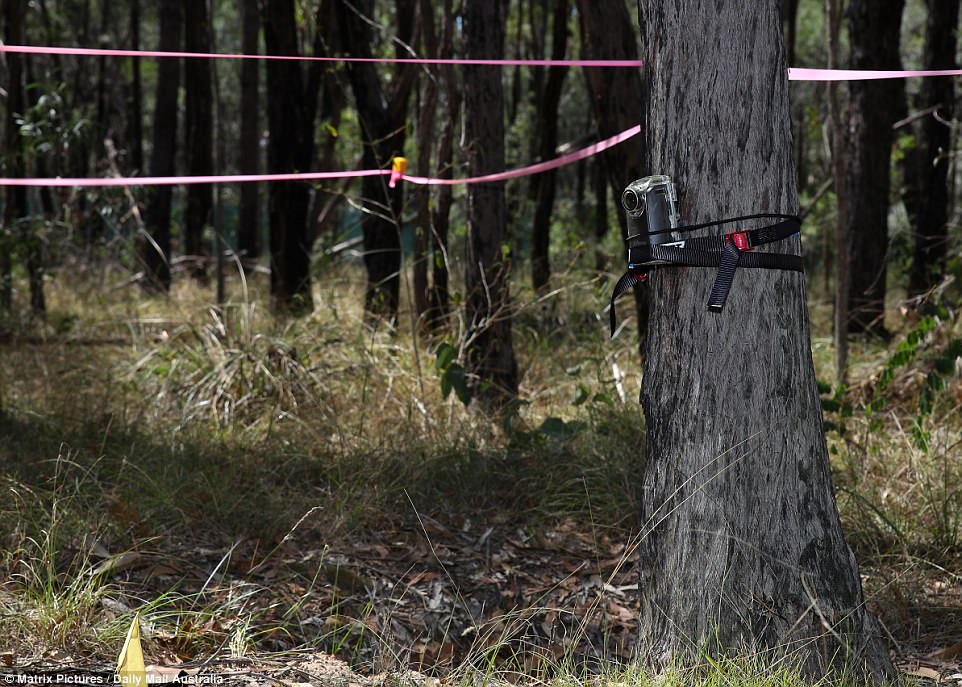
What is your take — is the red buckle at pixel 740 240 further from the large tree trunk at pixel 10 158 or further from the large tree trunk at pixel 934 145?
the large tree trunk at pixel 934 145

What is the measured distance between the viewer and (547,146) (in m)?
9.14

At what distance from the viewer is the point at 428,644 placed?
10.5 feet

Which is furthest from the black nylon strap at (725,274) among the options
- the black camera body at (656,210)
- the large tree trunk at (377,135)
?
the large tree trunk at (377,135)

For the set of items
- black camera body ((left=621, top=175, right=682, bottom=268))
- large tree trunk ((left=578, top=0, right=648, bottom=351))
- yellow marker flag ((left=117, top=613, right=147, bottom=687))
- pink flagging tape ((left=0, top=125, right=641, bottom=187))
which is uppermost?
large tree trunk ((left=578, top=0, right=648, bottom=351))

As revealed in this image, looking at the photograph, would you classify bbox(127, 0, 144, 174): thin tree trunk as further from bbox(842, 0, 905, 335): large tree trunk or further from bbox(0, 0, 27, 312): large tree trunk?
bbox(842, 0, 905, 335): large tree trunk

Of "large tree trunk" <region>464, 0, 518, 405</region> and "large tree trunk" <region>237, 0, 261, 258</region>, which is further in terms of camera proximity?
"large tree trunk" <region>237, 0, 261, 258</region>

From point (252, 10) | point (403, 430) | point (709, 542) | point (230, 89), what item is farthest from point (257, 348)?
point (230, 89)

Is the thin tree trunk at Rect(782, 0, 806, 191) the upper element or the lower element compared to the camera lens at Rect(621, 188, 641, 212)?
upper

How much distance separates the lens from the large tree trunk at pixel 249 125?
10.3m

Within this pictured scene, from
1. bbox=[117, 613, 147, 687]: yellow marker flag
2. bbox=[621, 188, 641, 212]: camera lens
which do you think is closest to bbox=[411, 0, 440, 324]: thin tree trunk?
bbox=[621, 188, 641, 212]: camera lens

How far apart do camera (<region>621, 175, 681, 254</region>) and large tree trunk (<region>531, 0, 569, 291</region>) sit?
5.77m

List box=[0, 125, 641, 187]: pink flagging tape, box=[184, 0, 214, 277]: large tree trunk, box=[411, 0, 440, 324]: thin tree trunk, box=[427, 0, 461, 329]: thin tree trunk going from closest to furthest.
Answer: box=[0, 125, 641, 187]: pink flagging tape
box=[411, 0, 440, 324]: thin tree trunk
box=[427, 0, 461, 329]: thin tree trunk
box=[184, 0, 214, 277]: large tree trunk

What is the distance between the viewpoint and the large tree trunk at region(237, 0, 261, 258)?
10.3 metres

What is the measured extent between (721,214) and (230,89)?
28829 millimetres
